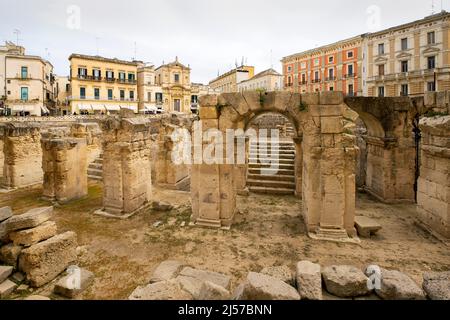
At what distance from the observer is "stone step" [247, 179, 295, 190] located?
10273 millimetres

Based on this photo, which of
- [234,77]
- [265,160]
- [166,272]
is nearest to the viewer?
[166,272]

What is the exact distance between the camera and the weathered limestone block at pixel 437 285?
→ 3.39 meters

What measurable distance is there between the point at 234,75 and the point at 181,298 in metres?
51.2

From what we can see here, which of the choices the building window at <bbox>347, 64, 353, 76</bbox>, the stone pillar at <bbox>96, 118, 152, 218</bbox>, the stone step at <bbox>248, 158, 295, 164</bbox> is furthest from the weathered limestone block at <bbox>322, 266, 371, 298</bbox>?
the building window at <bbox>347, 64, 353, 76</bbox>

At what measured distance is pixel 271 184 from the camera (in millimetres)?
10453

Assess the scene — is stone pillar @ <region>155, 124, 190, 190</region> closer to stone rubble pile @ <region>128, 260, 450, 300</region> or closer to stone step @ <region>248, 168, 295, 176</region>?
stone step @ <region>248, 168, 295, 176</region>

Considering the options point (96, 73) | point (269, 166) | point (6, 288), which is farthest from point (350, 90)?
point (6, 288)

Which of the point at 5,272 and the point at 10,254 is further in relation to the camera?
the point at 10,254

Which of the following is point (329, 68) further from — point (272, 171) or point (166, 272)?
point (166, 272)

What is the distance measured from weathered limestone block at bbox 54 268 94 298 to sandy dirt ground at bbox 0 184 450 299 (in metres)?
0.14

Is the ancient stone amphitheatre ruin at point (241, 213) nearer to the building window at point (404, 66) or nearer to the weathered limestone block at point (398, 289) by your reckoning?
the weathered limestone block at point (398, 289)

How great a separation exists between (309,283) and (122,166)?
5978 mm

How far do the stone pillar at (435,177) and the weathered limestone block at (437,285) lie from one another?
119 inches

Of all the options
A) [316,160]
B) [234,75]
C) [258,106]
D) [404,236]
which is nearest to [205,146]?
[258,106]
